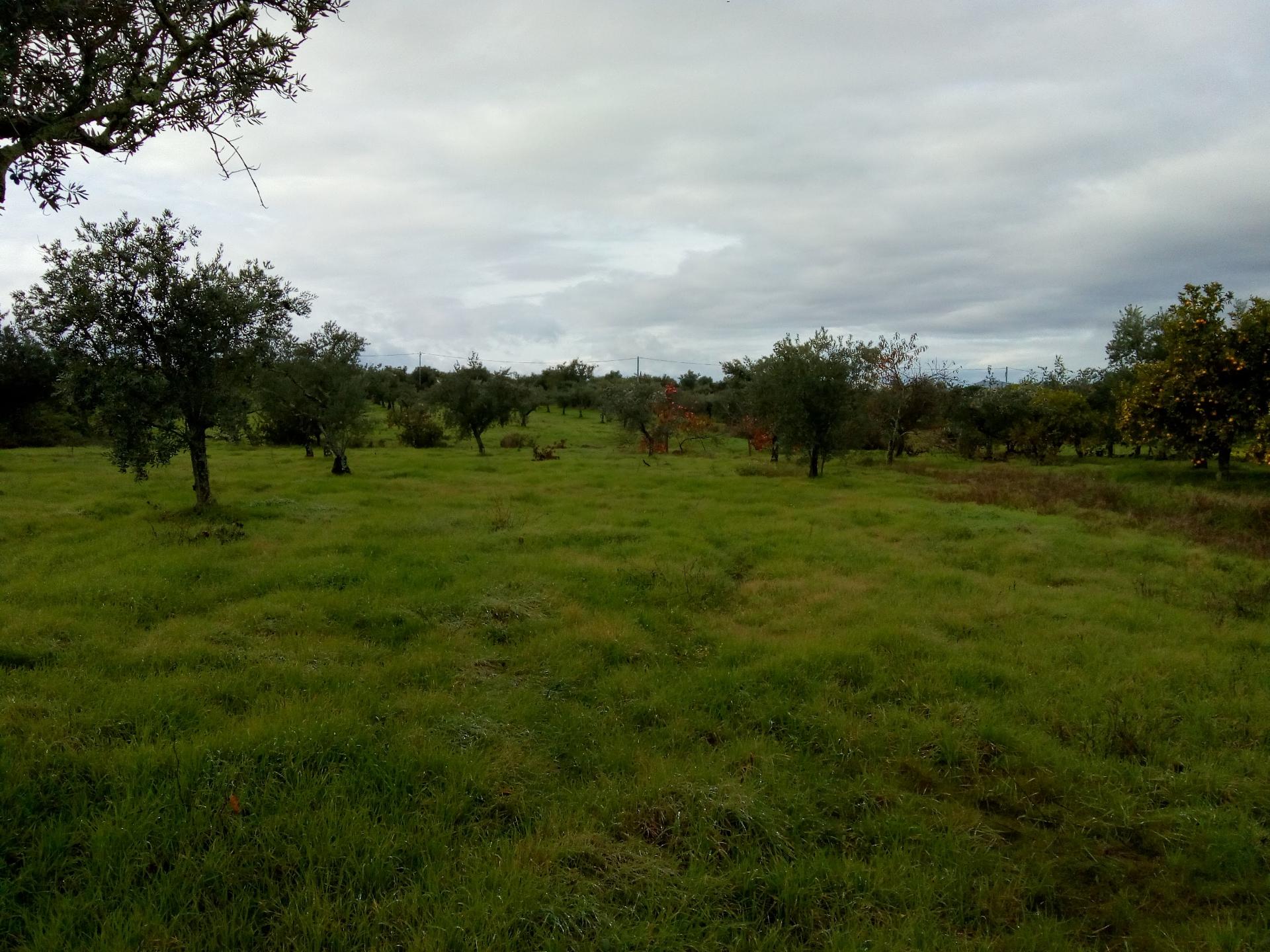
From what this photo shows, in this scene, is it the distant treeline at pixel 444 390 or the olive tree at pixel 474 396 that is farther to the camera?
the olive tree at pixel 474 396

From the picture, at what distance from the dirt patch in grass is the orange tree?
81.5 inches

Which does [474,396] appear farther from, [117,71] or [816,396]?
[117,71]

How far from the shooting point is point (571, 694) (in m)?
7.84

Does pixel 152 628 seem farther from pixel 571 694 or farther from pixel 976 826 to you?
pixel 976 826

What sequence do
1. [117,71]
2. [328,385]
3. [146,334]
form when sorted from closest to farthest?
[117,71] → [146,334] → [328,385]

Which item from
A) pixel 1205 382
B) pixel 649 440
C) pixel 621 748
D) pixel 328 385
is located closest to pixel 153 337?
pixel 328 385

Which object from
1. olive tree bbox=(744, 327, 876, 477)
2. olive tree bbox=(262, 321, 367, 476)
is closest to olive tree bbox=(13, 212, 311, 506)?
olive tree bbox=(262, 321, 367, 476)

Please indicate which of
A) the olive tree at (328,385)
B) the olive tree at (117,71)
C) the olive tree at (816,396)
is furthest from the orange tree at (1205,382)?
the olive tree at (328,385)

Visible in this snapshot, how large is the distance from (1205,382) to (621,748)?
27.2m

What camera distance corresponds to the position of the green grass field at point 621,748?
4539 mm

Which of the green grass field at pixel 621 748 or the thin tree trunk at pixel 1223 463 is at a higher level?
the thin tree trunk at pixel 1223 463

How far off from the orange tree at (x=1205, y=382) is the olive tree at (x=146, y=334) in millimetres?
30814

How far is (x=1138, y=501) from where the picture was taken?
23.2 metres

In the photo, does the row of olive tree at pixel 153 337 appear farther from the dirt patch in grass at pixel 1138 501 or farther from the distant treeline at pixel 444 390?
the dirt patch in grass at pixel 1138 501
